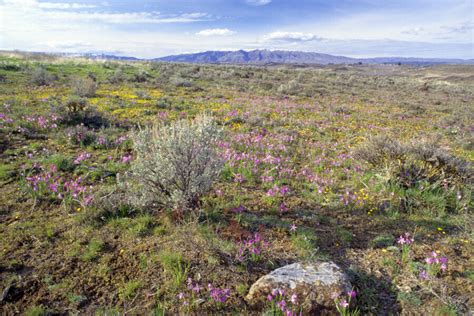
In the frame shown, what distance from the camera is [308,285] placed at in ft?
9.61

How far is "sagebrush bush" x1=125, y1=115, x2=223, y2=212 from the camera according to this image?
417 cm

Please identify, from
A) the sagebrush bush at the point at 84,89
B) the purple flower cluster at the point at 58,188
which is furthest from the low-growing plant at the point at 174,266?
the sagebrush bush at the point at 84,89

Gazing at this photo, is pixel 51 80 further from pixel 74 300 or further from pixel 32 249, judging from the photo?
pixel 74 300

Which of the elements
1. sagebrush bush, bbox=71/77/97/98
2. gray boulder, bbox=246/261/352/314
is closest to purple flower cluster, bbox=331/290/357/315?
gray boulder, bbox=246/261/352/314

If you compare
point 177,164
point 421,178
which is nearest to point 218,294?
point 177,164

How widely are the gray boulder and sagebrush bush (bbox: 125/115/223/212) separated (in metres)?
1.78

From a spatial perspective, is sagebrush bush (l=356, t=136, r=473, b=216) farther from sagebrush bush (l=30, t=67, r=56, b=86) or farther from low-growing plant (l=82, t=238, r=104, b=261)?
sagebrush bush (l=30, t=67, r=56, b=86)

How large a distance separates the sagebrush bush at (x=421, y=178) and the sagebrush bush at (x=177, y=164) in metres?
3.42

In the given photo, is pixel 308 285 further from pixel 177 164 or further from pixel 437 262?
pixel 177 164

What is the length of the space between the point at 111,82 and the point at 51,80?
4339 millimetres

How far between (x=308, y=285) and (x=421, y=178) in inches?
159

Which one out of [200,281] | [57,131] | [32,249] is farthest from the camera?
[57,131]

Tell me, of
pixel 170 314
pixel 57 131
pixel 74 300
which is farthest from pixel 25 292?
pixel 57 131

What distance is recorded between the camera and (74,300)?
9.53 feet
